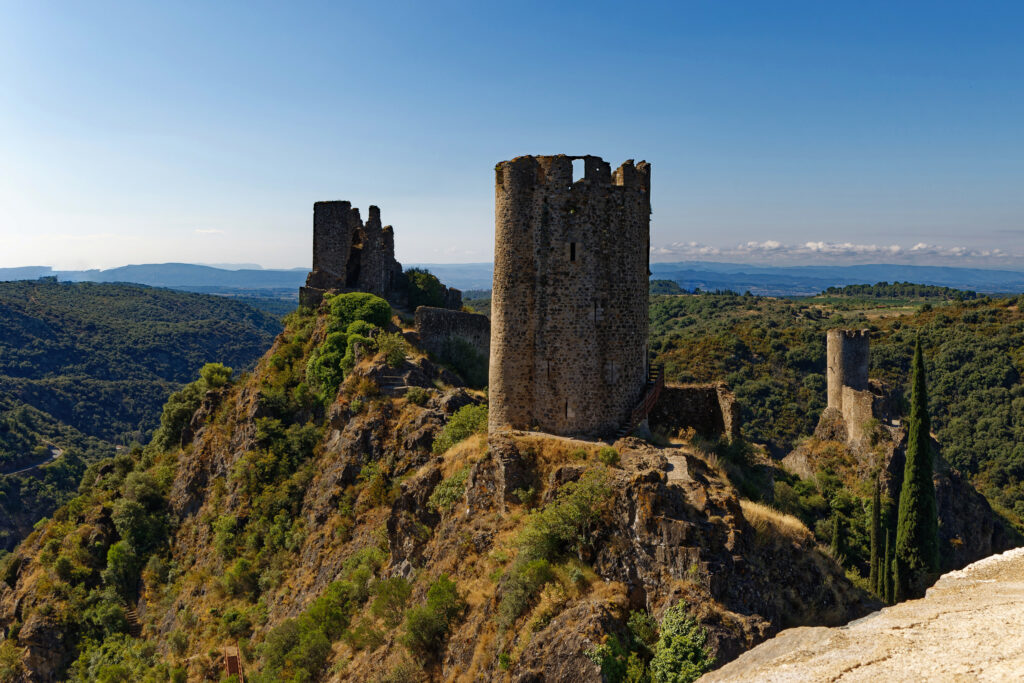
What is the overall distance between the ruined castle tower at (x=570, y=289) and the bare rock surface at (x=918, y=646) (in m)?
6.90

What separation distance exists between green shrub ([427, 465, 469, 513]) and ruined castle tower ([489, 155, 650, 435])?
167cm

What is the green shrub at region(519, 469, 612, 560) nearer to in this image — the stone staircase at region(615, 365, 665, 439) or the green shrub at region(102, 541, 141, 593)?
the stone staircase at region(615, 365, 665, 439)

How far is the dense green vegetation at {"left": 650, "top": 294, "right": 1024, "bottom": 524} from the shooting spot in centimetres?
5291

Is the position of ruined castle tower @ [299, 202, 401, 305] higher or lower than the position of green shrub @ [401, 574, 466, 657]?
higher

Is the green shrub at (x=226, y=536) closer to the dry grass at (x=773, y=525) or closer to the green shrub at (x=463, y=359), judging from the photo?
the green shrub at (x=463, y=359)

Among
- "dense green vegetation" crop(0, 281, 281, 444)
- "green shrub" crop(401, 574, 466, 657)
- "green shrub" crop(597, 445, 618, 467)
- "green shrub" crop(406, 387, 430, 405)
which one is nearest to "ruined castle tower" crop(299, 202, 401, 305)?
"green shrub" crop(406, 387, 430, 405)

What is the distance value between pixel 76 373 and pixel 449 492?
13318 cm

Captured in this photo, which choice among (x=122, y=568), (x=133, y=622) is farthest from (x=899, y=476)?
(x=122, y=568)

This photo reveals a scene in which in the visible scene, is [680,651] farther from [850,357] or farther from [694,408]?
[850,357]

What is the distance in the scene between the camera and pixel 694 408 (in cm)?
1945

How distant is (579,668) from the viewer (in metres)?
10.1

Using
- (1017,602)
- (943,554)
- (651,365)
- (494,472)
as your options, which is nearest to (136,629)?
(494,472)

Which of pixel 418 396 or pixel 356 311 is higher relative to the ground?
pixel 356 311

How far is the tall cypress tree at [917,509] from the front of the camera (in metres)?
26.6
